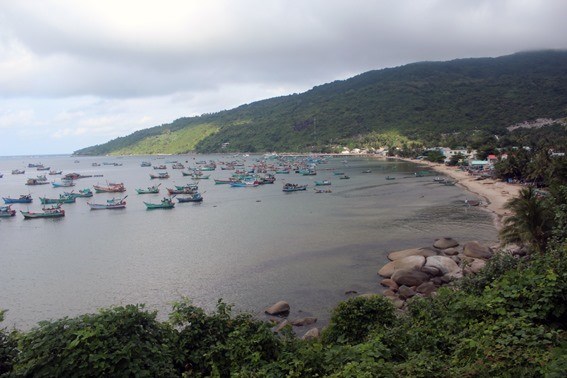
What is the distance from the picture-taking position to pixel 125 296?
23516mm

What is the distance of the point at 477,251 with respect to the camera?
1041 inches

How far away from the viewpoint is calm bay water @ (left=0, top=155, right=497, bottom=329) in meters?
23.0

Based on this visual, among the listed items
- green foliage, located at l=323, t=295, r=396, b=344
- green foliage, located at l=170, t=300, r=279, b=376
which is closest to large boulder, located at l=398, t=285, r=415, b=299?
green foliage, located at l=323, t=295, r=396, b=344

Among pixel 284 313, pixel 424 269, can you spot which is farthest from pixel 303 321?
pixel 424 269

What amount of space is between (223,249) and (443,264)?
1691 centimetres

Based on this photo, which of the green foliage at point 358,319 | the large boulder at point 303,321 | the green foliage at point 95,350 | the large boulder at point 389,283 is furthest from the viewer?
the large boulder at point 389,283

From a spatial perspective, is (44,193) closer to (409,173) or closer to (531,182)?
(409,173)

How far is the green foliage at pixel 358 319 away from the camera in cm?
1136

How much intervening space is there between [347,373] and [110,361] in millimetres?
4012

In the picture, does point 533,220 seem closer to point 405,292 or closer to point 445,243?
point 405,292

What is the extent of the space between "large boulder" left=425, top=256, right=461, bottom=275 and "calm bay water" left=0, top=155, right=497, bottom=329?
3487mm

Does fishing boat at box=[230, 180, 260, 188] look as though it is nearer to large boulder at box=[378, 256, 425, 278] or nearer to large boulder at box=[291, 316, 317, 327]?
large boulder at box=[378, 256, 425, 278]

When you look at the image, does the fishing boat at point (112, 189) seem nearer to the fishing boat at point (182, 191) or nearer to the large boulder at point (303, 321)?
the fishing boat at point (182, 191)

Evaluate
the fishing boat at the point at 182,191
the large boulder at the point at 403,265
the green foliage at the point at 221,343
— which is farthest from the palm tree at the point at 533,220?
the fishing boat at the point at 182,191
